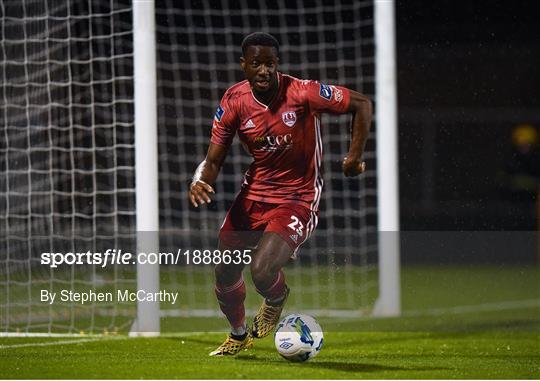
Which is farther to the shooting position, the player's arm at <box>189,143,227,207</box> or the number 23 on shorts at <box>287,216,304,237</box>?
the number 23 on shorts at <box>287,216,304,237</box>

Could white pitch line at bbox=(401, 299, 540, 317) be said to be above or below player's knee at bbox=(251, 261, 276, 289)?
below

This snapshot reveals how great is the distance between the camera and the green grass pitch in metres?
6.15

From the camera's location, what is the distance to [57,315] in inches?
365

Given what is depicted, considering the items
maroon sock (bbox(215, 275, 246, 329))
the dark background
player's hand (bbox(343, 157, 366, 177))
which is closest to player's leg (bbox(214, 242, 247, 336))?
maroon sock (bbox(215, 275, 246, 329))

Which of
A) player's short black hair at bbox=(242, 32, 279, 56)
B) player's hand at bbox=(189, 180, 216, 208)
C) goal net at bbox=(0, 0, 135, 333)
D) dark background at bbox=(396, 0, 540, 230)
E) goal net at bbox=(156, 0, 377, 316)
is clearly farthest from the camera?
dark background at bbox=(396, 0, 540, 230)

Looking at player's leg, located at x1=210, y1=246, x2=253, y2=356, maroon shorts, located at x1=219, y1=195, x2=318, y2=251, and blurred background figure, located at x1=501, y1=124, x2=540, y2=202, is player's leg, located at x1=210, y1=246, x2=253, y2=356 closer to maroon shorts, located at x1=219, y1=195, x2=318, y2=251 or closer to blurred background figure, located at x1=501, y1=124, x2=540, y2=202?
maroon shorts, located at x1=219, y1=195, x2=318, y2=251

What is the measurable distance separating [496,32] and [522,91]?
1.28 m

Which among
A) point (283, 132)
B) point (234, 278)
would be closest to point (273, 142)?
point (283, 132)

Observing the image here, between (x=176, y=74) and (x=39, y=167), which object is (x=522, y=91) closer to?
(x=176, y=74)

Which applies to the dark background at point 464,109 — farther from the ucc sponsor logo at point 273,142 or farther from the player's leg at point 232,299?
the ucc sponsor logo at point 273,142

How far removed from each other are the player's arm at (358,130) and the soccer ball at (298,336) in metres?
0.91

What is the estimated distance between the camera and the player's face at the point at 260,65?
6.36 metres

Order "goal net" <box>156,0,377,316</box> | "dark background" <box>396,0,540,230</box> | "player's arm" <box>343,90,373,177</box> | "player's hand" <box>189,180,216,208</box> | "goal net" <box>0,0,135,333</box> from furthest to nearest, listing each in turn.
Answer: "dark background" <box>396,0,540,230</box> → "goal net" <box>156,0,377,316</box> → "goal net" <box>0,0,135,333</box> → "player's arm" <box>343,90,373,177</box> → "player's hand" <box>189,180,216,208</box>

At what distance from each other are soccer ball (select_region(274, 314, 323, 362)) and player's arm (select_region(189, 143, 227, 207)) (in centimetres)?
88
